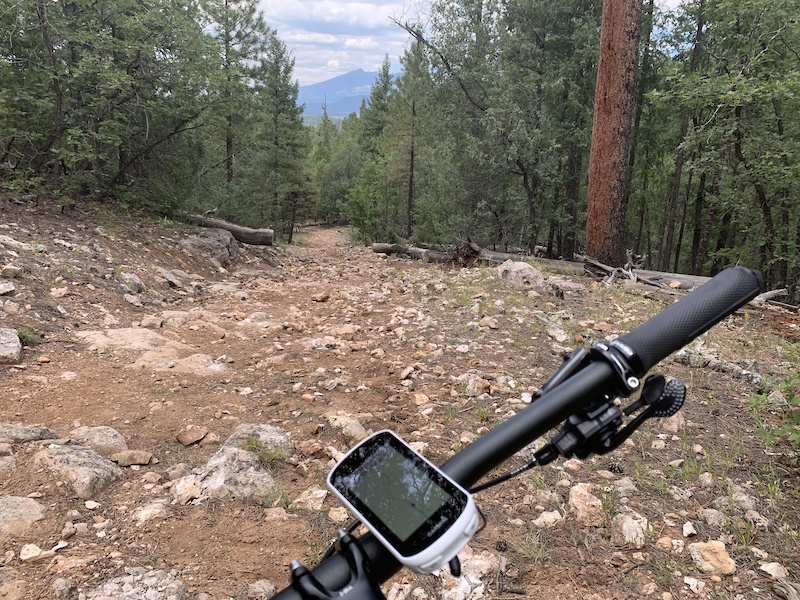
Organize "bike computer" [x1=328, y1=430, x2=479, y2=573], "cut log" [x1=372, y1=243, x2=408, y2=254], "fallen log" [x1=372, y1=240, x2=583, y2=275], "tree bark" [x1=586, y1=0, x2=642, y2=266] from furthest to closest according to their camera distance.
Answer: "cut log" [x1=372, y1=243, x2=408, y2=254] → "fallen log" [x1=372, y1=240, x2=583, y2=275] → "tree bark" [x1=586, y1=0, x2=642, y2=266] → "bike computer" [x1=328, y1=430, x2=479, y2=573]

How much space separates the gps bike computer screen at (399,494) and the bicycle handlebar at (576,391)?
5 centimetres

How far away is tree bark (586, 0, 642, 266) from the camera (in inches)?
344

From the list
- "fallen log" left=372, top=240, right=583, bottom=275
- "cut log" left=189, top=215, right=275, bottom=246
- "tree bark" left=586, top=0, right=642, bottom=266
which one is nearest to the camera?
"tree bark" left=586, top=0, right=642, bottom=266

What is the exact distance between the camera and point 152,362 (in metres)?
4.96

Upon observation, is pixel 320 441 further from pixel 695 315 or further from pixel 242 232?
pixel 242 232

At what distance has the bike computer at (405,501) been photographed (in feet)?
2.65

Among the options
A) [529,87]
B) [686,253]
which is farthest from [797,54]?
[686,253]

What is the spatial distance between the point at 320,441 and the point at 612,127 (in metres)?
8.61

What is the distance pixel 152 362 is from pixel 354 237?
23.2 metres

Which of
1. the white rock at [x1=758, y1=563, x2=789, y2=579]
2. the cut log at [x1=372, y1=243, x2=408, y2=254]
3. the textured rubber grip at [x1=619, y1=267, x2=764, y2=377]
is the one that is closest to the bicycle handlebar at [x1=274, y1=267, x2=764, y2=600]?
the textured rubber grip at [x1=619, y1=267, x2=764, y2=377]

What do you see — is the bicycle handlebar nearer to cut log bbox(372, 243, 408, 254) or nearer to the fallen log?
the fallen log

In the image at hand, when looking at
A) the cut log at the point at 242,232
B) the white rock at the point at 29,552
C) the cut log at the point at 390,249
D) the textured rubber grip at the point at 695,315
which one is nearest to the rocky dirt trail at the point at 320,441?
the white rock at the point at 29,552

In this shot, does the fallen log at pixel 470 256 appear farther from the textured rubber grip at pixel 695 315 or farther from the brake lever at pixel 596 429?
the brake lever at pixel 596 429

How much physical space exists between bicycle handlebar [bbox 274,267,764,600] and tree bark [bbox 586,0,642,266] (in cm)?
928
